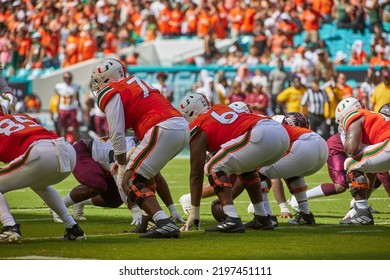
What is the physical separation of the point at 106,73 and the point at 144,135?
0.71 m

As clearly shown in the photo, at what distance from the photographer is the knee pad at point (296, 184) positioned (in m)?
10.5

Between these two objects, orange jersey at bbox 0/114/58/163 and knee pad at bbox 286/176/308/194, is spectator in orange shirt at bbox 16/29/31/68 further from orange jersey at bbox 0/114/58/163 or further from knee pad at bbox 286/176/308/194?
orange jersey at bbox 0/114/58/163

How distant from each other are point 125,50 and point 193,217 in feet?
67.2

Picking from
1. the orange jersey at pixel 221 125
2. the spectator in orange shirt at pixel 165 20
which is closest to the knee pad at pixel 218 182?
the orange jersey at pixel 221 125

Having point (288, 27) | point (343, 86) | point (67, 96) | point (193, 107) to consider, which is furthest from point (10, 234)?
point (288, 27)

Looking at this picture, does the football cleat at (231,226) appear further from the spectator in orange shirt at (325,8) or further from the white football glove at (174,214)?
the spectator in orange shirt at (325,8)

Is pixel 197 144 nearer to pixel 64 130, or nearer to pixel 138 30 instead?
pixel 64 130

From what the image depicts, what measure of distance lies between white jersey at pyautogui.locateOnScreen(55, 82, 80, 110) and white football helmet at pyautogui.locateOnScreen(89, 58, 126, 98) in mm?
14634

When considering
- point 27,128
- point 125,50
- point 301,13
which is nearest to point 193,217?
point 27,128

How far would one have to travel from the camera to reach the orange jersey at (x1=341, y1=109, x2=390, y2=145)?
33.5 feet

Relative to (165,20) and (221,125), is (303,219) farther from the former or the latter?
(165,20)

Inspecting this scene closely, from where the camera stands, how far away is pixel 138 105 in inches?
350

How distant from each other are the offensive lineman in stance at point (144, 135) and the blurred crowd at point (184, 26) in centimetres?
1464
